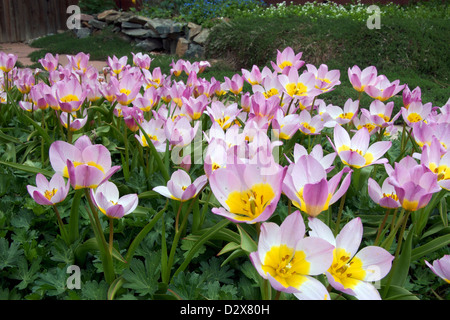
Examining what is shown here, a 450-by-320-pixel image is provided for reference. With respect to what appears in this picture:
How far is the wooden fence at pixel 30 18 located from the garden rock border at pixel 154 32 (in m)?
1.97

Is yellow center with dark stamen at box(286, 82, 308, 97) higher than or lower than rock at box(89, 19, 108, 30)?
higher

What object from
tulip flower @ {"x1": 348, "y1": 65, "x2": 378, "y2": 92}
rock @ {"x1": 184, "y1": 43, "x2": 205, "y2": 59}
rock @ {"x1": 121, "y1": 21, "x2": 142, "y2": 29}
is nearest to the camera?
tulip flower @ {"x1": 348, "y1": 65, "x2": 378, "y2": 92}

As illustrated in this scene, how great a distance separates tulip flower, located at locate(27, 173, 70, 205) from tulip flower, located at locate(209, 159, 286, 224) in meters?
0.35

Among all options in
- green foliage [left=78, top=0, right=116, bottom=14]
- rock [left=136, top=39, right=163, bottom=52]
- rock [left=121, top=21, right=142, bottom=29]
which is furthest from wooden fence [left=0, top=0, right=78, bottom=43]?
rock [left=136, top=39, right=163, bottom=52]

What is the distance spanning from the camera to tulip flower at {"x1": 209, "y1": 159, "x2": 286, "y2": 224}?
72 cm

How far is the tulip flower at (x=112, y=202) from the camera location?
2.72 ft

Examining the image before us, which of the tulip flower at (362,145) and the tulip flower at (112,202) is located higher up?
the tulip flower at (362,145)

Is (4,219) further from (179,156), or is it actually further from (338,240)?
(338,240)

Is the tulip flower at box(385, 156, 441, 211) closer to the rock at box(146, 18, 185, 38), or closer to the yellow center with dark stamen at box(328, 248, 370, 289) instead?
the yellow center with dark stamen at box(328, 248, 370, 289)

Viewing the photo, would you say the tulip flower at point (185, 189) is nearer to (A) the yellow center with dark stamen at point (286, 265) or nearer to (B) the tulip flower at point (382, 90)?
(A) the yellow center with dark stamen at point (286, 265)

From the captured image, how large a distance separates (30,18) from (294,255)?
45.9 feet

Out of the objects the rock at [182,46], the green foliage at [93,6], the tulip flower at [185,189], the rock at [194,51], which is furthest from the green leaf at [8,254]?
the green foliage at [93,6]

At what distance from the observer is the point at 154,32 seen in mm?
9656
